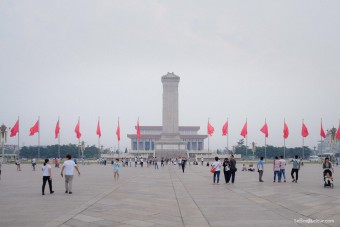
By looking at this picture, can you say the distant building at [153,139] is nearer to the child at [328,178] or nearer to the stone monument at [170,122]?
the stone monument at [170,122]

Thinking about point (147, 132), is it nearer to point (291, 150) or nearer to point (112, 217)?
point (291, 150)

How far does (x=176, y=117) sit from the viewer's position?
9938 centimetres

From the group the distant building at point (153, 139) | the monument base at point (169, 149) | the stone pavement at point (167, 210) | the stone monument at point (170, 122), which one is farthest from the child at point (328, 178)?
the distant building at point (153, 139)

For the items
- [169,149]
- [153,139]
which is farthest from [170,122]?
[153,139]

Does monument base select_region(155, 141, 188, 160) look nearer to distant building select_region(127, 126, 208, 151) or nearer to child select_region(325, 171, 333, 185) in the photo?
distant building select_region(127, 126, 208, 151)

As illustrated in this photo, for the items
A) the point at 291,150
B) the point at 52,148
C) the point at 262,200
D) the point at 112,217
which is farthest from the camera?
the point at 291,150

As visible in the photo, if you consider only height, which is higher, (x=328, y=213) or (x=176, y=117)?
(x=176, y=117)

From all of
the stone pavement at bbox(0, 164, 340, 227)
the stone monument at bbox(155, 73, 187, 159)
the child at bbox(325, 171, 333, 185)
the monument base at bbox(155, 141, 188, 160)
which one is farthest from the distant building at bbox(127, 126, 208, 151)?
the stone pavement at bbox(0, 164, 340, 227)

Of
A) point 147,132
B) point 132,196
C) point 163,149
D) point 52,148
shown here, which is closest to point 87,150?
point 52,148

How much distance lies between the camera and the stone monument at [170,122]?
98.9 meters

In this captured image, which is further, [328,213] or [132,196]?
[132,196]

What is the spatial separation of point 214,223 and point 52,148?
134 metres

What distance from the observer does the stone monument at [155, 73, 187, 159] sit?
98.9 metres

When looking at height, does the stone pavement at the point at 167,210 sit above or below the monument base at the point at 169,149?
below
